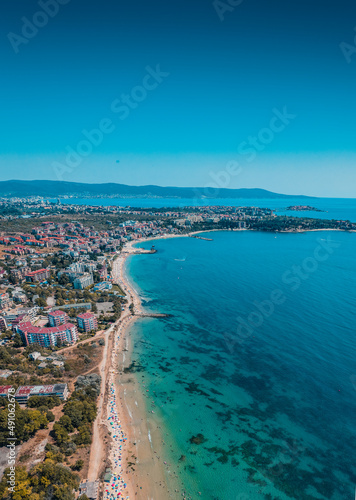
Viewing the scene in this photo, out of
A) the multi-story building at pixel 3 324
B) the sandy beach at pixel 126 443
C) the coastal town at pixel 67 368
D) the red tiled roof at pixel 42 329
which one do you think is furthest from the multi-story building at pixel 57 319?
the sandy beach at pixel 126 443

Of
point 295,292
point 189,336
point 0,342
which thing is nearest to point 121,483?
point 189,336

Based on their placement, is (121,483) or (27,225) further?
(27,225)

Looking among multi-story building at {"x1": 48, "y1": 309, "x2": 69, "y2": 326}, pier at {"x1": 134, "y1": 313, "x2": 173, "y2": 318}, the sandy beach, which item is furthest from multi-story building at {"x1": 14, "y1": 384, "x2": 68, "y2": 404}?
pier at {"x1": 134, "y1": 313, "x2": 173, "y2": 318}

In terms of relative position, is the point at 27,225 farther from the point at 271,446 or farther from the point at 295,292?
the point at 271,446

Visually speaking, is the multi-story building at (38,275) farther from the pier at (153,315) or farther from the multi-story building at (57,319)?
the pier at (153,315)

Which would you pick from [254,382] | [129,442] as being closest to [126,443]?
[129,442]

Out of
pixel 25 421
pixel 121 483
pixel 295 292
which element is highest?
pixel 295 292
